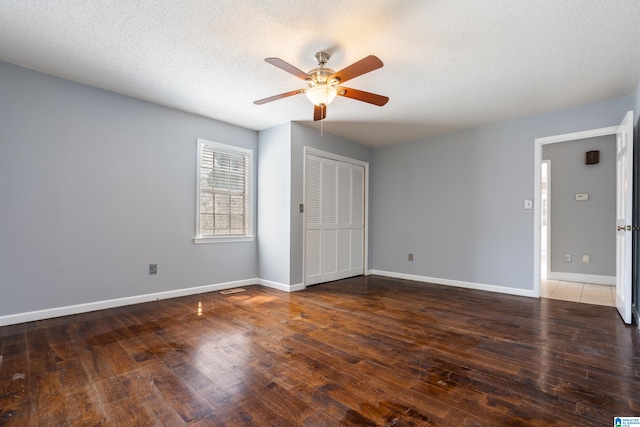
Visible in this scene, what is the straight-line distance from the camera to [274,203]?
4.59 m

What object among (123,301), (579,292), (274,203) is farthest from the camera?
(274,203)

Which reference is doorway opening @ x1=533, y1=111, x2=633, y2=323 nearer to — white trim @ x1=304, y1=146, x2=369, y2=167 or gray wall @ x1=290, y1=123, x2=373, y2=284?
white trim @ x1=304, y1=146, x2=369, y2=167

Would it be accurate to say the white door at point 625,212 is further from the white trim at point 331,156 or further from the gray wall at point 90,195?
the gray wall at point 90,195

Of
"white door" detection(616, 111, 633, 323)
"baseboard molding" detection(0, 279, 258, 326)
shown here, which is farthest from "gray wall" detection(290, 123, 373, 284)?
"white door" detection(616, 111, 633, 323)

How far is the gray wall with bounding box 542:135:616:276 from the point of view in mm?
4812

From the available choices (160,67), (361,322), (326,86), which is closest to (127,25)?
(160,67)

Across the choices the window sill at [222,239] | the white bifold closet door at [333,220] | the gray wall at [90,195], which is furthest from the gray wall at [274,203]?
the gray wall at [90,195]

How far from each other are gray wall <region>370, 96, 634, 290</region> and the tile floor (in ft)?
1.78

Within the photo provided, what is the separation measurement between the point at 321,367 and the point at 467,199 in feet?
12.0

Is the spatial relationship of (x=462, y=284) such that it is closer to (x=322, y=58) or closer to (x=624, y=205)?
(x=624, y=205)

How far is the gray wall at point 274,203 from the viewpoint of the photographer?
14.5 ft

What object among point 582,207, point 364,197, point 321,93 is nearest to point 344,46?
point 321,93

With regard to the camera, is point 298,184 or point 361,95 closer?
point 361,95

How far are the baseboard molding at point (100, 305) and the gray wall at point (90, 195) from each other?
0.05m
